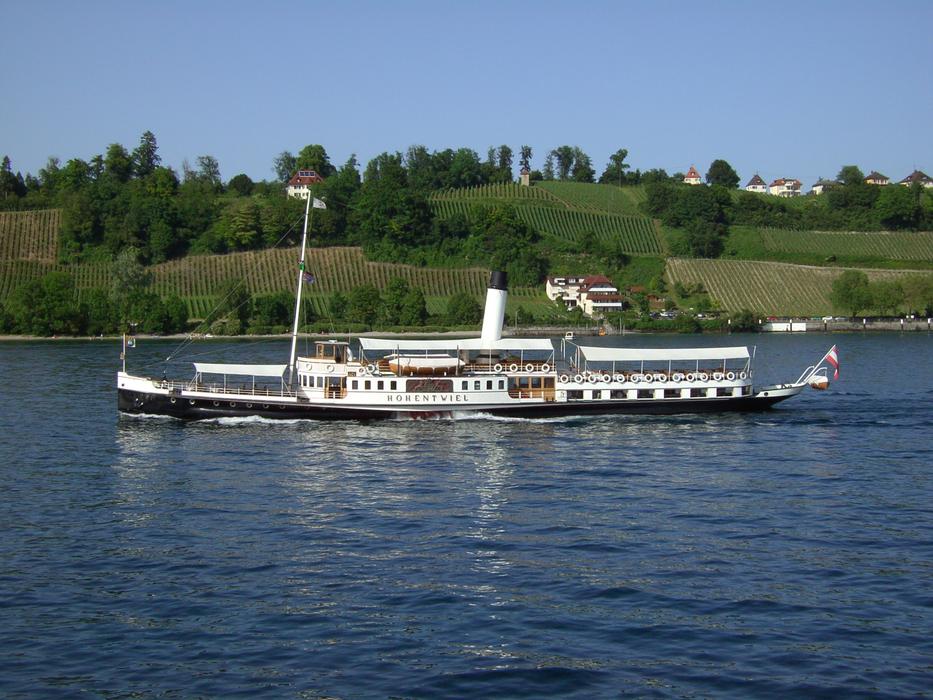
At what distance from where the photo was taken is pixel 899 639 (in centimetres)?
2841

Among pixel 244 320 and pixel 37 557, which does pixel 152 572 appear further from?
pixel 244 320

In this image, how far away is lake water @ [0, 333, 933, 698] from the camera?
2645 cm

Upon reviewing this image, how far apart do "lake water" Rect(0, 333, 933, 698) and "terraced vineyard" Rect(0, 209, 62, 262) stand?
135m

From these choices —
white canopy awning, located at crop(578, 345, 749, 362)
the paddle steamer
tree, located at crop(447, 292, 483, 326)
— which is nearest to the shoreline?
tree, located at crop(447, 292, 483, 326)

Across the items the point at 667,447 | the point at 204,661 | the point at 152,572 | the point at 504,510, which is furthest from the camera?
the point at 667,447

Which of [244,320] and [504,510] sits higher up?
[244,320]

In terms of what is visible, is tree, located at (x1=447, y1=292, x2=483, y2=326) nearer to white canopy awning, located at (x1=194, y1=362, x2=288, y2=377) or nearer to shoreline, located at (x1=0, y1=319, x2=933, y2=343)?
shoreline, located at (x1=0, y1=319, x2=933, y2=343)

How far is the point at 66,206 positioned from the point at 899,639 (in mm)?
197333

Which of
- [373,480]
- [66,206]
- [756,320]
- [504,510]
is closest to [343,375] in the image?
[373,480]

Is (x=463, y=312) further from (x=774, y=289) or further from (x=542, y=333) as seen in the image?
(x=774, y=289)

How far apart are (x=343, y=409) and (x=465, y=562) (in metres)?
30.7

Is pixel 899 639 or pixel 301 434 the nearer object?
pixel 899 639

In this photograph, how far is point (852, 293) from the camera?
18088 cm

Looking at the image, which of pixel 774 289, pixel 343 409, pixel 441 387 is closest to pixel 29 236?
pixel 774 289
